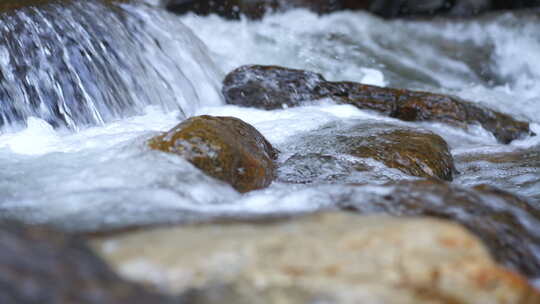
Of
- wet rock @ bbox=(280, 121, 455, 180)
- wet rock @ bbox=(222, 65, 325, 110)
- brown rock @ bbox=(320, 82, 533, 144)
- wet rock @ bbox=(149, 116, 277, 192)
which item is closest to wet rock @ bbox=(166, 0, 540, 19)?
wet rock @ bbox=(222, 65, 325, 110)

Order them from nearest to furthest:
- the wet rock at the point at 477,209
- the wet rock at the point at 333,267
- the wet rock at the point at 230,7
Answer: the wet rock at the point at 333,267, the wet rock at the point at 477,209, the wet rock at the point at 230,7

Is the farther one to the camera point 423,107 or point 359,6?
point 359,6

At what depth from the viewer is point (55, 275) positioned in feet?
5.36

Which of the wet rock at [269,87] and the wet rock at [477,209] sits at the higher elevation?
the wet rock at [477,209]

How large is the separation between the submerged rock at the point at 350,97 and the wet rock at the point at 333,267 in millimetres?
4736

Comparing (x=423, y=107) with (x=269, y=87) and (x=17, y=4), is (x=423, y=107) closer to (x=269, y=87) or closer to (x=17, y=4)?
(x=269, y=87)

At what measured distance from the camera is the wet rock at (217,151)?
11.8 ft

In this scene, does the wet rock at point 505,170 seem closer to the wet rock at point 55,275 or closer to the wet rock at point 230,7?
the wet rock at point 55,275

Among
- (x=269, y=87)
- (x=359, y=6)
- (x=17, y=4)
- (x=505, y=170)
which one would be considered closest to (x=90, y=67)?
(x=17, y=4)

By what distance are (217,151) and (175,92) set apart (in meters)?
3.01

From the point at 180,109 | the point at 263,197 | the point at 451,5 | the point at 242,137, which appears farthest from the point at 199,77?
the point at 451,5

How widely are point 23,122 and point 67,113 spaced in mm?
382

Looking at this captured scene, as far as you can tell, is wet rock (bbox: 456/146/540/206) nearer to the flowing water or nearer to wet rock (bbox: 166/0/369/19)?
the flowing water

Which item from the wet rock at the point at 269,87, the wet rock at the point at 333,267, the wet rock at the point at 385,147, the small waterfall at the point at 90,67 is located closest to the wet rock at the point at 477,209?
the wet rock at the point at 333,267
